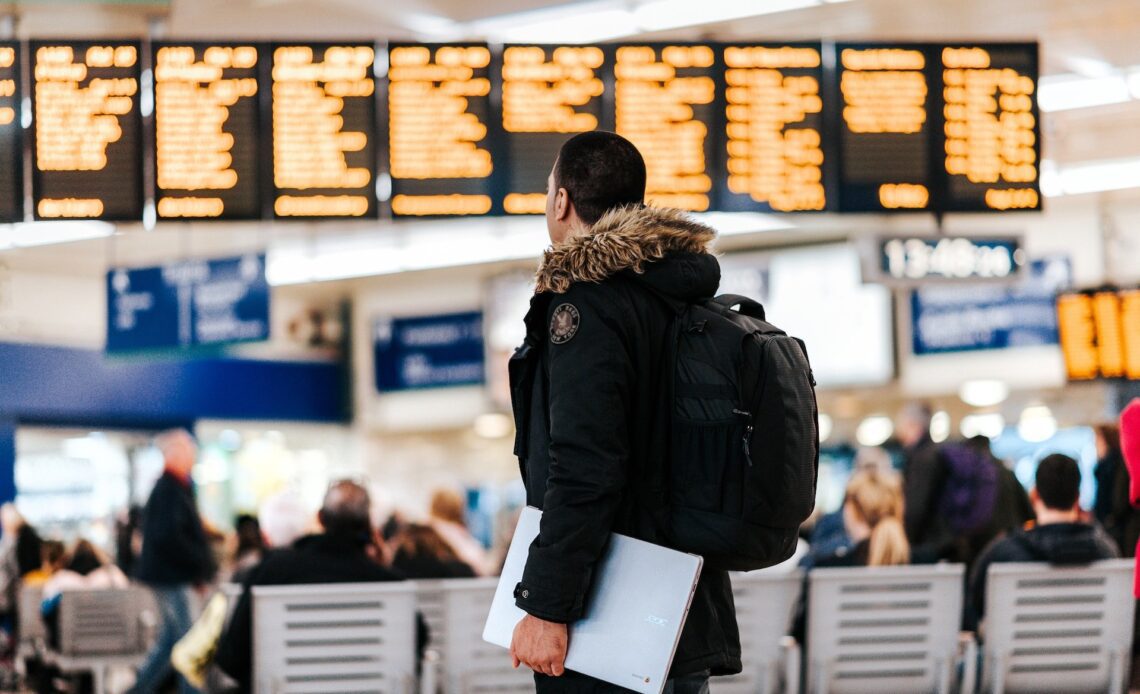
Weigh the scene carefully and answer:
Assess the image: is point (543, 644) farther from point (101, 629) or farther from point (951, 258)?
point (101, 629)

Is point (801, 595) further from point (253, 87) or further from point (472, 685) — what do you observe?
point (253, 87)

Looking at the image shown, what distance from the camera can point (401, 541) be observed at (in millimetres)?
8062

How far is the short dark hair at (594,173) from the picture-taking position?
8.90 ft

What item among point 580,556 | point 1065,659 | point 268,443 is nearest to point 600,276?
point 580,556

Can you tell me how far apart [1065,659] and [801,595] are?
1049 millimetres

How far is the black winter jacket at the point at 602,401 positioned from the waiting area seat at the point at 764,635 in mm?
3373

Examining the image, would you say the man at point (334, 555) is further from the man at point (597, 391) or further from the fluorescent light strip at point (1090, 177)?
the fluorescent light strip at point (1090, 177)

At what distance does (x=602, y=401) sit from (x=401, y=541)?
5.74 metres

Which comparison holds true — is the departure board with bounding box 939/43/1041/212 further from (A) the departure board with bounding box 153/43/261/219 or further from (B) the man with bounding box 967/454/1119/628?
(A) the departure board with bounding box 153/43/261/219

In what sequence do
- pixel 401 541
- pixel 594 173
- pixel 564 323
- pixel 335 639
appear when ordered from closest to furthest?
pixel 564 323 < pixel 594 173 < pixel 335 639 < pixel 401 541

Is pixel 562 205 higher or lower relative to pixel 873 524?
higher

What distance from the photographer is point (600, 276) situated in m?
2.59

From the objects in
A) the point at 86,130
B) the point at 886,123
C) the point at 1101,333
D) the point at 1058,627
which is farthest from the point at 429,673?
the point at 1101,333

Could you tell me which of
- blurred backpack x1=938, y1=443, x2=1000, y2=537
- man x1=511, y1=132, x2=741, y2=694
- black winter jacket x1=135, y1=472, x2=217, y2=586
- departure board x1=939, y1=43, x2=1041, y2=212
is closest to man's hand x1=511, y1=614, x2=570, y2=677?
man x1=511, y1=132, x2=741, y2=694
